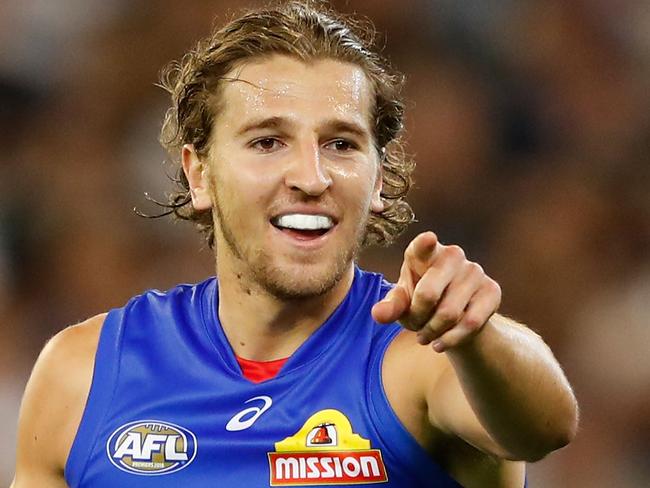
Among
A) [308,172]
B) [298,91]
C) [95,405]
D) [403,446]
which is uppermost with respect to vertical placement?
[298,91]

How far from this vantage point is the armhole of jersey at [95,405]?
3221 millimetres

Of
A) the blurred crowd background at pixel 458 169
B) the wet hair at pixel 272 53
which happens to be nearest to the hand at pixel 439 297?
the wet hair at pixel 272 53

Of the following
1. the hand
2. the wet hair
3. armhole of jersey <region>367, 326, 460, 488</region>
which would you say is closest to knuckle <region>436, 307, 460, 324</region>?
the hand

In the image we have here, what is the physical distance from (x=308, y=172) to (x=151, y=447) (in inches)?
30.2

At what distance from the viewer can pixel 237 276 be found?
11.2 feet

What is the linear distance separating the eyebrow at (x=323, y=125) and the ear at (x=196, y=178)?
32 cm

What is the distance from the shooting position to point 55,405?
338 centimetres

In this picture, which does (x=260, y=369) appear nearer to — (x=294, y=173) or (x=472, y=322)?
(x=294, y=173)

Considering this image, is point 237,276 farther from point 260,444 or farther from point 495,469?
point 495,469

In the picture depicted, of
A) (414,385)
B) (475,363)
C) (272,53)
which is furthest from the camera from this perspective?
(272,53)

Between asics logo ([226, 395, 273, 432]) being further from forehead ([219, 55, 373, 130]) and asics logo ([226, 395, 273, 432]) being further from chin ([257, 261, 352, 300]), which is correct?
forehead ([219, 55, 373, 130])

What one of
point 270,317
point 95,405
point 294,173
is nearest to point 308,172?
point 294,173

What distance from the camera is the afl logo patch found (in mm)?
3080

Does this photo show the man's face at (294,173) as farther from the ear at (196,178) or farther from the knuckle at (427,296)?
the knuckle at (427,296)
